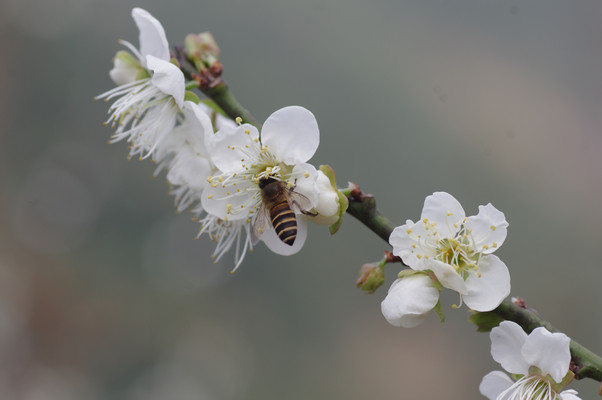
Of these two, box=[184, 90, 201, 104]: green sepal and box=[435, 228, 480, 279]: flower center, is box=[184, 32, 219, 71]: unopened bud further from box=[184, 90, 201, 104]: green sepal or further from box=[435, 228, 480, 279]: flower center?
box=[435, 228, 480, 279]: flower center

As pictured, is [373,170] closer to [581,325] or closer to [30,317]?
[581,325]

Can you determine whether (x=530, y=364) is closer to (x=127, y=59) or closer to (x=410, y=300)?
(x=410, y=300)

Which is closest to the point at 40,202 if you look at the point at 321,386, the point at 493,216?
the point at 321,386

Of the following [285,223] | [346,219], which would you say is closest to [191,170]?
[285,223]

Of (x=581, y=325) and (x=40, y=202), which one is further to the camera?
(x=40, y=202)

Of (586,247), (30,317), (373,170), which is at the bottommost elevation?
(30,317)

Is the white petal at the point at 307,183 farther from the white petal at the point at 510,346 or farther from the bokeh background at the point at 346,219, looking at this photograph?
the bokeh background at the point at 346,219
